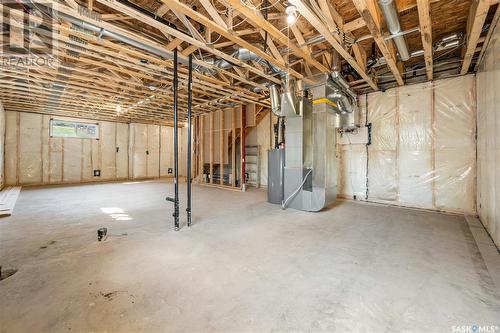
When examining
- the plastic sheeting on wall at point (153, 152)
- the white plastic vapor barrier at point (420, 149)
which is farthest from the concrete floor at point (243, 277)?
the plastic sheeting on wall at point (153, 152)

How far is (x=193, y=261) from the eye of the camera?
2084 mm

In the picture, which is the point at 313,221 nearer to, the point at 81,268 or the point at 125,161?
the point at 81,268

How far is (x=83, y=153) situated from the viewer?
27.6 ft

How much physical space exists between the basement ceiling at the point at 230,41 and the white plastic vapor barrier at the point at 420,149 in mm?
369

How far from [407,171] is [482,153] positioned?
1.23 meters

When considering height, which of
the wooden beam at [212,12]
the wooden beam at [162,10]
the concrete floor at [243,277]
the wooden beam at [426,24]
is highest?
the wooden beam at [162,10]

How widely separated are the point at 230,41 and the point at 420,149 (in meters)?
4.23

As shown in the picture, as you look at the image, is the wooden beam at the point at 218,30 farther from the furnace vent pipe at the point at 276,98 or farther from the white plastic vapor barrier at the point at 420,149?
the white plastic vapor barrier at the point at 420,149

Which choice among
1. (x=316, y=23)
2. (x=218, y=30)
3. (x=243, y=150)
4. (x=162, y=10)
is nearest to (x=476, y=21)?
(x=316, y=23)

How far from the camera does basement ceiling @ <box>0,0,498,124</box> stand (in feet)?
7.47

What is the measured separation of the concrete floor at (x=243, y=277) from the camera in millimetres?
1332

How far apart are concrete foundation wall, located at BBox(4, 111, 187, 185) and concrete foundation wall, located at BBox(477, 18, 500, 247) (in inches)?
407

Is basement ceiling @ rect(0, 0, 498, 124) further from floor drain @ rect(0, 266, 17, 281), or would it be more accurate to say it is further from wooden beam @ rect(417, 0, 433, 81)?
floor drain @ rect(0, 266, 17, 281)

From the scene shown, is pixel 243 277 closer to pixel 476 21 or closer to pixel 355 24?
pixel 355 24
